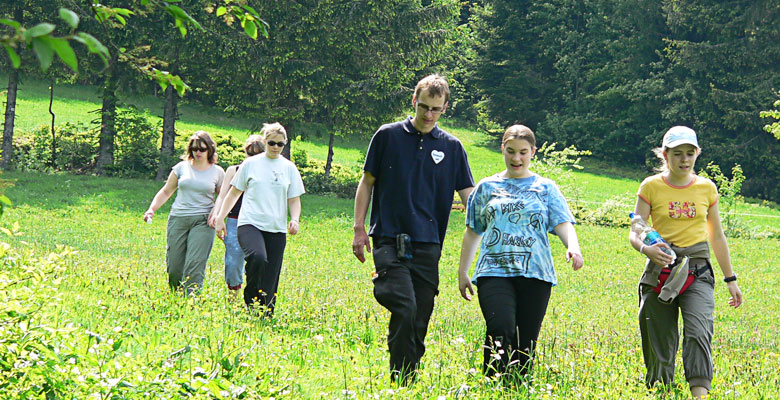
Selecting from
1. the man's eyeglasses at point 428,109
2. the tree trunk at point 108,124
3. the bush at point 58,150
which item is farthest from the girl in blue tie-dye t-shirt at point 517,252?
the bush at point 58,150

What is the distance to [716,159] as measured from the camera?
44656 millimetres

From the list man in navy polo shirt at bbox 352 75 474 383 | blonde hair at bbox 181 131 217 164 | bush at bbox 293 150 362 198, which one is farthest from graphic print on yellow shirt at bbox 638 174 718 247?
bush at bbox 293 150 362 198

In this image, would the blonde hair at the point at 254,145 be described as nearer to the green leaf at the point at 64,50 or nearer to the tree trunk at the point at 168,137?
the green leaf at the point at 64,50

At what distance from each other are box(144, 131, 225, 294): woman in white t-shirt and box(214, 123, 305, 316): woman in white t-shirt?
0.52m

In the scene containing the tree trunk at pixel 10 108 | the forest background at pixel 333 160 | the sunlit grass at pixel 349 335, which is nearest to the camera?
the forest background at pixel 333 160

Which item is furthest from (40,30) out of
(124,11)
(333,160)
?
(333,160)

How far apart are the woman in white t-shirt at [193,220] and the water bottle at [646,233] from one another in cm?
473

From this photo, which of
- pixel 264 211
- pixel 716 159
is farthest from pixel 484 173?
pixel 264 211

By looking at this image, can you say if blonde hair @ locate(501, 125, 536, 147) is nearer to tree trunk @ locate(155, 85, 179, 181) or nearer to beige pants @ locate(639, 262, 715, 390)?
beige pants @ locate(639, 262, 715, 390)

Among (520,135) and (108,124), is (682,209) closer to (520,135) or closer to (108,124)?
(520,135)

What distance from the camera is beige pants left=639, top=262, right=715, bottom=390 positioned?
16.6ft

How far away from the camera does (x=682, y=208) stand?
5.26 metres

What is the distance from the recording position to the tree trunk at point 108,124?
27.8m

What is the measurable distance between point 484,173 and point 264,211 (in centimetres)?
3523
